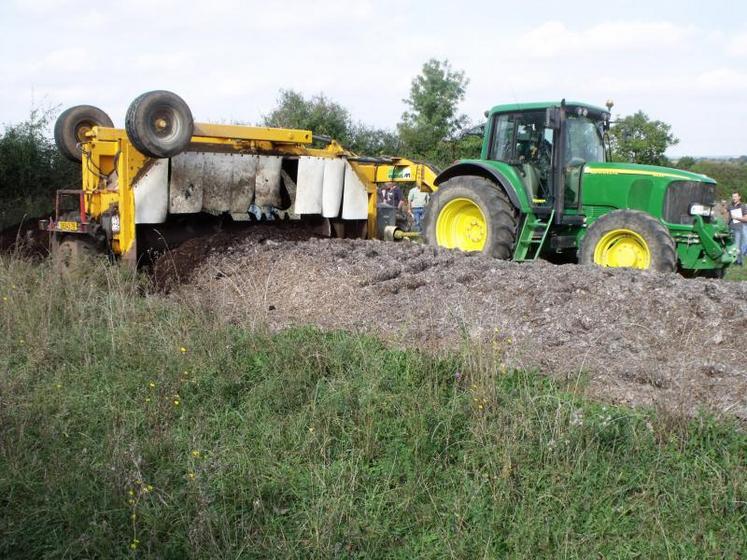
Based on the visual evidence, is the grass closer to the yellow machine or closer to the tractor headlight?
the yellow machine

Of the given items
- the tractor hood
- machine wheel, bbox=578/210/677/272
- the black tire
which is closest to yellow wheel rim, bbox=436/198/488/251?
the tractor hood

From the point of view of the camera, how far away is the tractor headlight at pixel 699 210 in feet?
28.3

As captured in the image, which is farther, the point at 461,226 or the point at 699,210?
the point at 461,226

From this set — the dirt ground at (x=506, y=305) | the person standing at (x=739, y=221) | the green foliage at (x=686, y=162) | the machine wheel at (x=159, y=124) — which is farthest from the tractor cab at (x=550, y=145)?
the green foliage at (x=686, y=162)

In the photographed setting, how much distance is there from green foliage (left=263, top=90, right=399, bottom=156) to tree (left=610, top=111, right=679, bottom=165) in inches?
333

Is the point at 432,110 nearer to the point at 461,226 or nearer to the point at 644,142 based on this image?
the point at 644,142

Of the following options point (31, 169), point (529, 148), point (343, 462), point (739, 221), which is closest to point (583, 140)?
point (529, 148)

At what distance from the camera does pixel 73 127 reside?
9188mm

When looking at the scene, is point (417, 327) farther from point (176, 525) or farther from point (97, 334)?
point (176, 525)

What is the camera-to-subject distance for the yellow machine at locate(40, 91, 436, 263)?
769 centimetres

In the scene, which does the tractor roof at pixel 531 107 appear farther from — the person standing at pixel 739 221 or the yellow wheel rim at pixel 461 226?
the person standing at pixel 739 221

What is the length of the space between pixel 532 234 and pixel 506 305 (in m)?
3.20

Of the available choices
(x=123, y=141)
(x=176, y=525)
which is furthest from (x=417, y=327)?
(x=123, y=141)

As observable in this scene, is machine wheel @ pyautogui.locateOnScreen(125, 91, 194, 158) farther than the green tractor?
No
